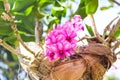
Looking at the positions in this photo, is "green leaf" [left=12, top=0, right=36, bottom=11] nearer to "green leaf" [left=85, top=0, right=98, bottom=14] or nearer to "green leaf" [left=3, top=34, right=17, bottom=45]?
"green leaf" [left=3, top=34, right=17, bottom=45]

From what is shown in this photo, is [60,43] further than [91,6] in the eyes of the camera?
No

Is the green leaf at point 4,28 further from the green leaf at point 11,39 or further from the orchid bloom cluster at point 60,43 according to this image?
the orchid bloom cluster at point 60,43

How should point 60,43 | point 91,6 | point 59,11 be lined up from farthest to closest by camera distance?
point 59,11, point 91,6, point 60,43

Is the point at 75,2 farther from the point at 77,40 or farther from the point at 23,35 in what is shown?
the point at 77,40

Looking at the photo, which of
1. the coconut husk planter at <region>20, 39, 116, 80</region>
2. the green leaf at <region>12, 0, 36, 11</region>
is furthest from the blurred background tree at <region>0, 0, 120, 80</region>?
the coconut husk planter at <region>20, 39, 116, 80</region>

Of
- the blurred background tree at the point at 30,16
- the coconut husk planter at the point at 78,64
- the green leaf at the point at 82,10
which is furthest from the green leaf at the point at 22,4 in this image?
the coconut husk planter at the point at 78,64

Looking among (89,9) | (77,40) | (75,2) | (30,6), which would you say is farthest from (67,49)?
(75,2)

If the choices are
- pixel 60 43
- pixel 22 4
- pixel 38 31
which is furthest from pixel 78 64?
pixel 22 4

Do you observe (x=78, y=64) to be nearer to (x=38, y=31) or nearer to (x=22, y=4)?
(x=38, y=31)

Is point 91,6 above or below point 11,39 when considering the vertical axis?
above

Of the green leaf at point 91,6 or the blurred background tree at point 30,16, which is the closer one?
the green leaf at point 91,6
